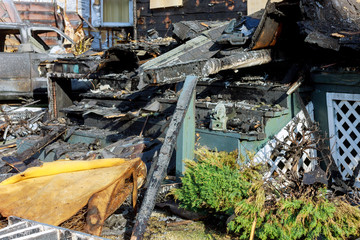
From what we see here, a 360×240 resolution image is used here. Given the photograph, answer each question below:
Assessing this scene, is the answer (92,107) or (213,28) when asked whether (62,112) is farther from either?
(213,28)

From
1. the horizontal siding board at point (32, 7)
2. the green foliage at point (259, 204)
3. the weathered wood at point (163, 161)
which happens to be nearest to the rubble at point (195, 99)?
the weathered wood at point (163, 161)

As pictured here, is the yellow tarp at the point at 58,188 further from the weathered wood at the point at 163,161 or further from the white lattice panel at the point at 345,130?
the white lattice panel at the point at 345,130

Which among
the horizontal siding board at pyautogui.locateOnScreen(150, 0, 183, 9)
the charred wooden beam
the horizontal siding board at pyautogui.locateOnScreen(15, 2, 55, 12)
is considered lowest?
the charred wooden beam

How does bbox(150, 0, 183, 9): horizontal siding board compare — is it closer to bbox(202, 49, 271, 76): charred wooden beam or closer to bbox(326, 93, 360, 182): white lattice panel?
bbox(202, 49, 271, 76): charred wooden beam

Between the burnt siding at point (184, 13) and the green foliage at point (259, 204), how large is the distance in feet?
30.8

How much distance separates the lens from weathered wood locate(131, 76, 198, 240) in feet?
15.6

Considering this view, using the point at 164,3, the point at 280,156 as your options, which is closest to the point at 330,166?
the point at 280,156

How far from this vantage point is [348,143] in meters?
7.43

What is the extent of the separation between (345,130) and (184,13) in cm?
892

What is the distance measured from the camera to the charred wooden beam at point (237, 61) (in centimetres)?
645

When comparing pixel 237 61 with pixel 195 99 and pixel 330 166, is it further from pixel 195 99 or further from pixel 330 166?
pixel 330 166

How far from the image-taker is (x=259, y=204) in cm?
Answer: 451

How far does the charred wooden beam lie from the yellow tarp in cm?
208

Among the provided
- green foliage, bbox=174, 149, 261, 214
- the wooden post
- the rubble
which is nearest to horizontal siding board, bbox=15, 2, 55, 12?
the rubble
